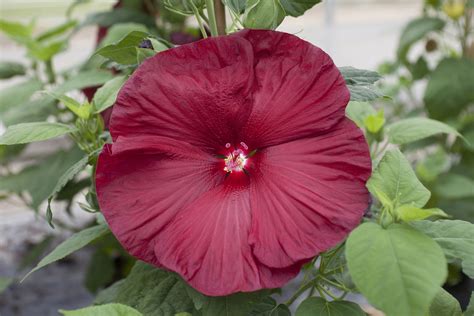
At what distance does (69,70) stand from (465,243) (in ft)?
3.02

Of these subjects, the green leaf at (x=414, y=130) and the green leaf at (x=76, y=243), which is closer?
the green leaf at (x=76, y=243)

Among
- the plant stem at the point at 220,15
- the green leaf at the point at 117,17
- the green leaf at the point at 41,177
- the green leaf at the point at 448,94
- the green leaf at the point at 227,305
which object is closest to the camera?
the green leaf at the point at 227,305

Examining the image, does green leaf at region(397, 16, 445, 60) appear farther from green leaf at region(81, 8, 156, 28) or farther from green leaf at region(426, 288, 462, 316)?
green leaf at region(426, 288, 462, 316)

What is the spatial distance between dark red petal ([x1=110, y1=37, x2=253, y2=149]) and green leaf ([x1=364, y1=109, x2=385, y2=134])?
252 millimetres

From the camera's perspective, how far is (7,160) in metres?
1.47

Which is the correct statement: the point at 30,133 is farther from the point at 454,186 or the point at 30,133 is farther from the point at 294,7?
the point at 454,186

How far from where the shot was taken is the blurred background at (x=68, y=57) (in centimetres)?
157

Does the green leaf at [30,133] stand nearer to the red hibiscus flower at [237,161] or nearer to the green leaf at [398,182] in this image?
the red hibiscus flower at [237,161]

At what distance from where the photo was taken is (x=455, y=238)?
1.72ft

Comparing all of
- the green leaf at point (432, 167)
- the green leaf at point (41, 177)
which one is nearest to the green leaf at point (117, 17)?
the green leaf at point (41, 177)

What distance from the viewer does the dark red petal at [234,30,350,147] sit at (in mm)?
489

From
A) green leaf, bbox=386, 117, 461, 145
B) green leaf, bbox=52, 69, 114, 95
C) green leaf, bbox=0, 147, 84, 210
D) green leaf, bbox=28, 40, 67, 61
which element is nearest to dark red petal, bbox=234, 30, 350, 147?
green leaf, bbox=386, 117, 461, 145

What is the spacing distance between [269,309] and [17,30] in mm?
851

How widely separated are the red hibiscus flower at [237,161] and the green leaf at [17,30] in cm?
79
